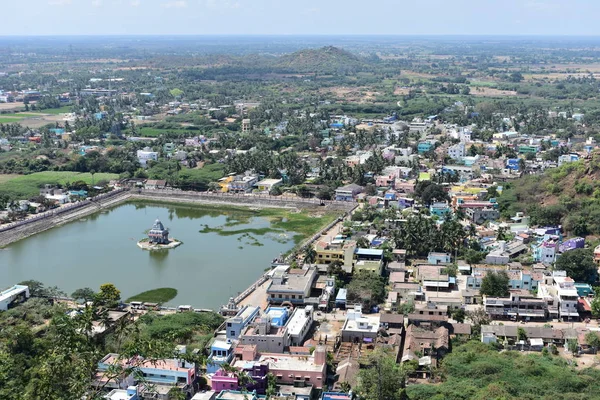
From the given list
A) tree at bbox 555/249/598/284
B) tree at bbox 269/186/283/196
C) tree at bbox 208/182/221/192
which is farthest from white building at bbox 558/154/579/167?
tree at bbox 208/182/221/192

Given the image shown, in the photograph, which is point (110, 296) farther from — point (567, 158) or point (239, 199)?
point (567, 158)

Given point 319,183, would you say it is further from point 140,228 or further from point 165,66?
point 165,66

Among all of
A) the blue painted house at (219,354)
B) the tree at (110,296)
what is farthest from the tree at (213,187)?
the blue painted house at (219,354)

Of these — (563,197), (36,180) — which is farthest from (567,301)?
(36,180)

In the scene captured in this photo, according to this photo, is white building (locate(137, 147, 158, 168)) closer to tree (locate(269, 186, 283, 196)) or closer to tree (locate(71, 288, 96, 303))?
tree (locate(269, 186, 283, 196))

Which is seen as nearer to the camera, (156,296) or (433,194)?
(156,296)

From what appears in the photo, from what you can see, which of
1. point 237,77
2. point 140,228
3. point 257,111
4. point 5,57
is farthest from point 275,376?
point 5,57

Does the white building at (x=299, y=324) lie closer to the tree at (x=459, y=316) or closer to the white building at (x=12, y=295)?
the tree at (x=459, y=316)
